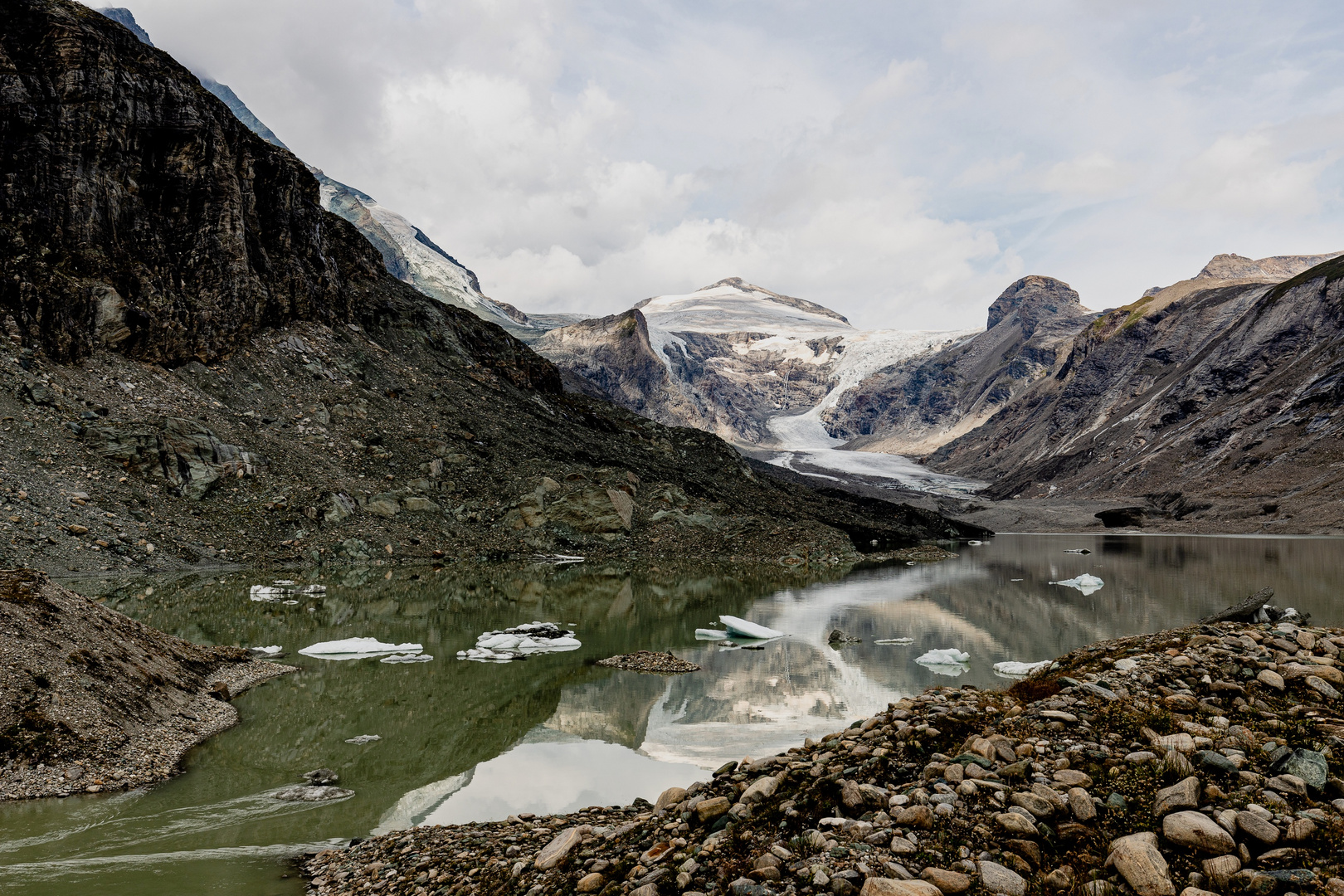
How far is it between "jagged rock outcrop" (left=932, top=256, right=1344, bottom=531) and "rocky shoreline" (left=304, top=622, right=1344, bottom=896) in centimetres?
9554

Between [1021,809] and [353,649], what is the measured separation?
68.6ft

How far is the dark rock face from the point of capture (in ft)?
153

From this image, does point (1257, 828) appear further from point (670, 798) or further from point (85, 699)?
point (85, 699)

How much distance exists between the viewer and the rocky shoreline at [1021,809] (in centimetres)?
468

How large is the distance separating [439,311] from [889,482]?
434 ft

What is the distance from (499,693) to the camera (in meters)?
18.1

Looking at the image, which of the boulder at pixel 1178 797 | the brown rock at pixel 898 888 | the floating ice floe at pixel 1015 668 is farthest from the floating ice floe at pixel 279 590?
the boulder at pixel 1178 797

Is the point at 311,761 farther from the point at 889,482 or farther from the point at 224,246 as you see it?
the point at 889,482

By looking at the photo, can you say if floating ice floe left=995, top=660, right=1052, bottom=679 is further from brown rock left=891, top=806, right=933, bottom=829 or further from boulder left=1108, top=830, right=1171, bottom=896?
boulder left=1108, top=830, right=1171, bottom=896

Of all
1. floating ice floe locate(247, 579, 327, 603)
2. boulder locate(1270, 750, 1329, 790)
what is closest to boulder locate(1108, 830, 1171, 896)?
boulder locate(1270, 750, 1329, 790)

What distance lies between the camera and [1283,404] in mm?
103875

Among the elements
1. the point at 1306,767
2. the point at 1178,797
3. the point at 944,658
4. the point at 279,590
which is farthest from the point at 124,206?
the point at 1306,767

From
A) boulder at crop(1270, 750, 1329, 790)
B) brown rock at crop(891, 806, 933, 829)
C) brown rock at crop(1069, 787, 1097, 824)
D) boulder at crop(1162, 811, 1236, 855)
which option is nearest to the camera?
boulder at crop(1162, 811, 1236, 855)

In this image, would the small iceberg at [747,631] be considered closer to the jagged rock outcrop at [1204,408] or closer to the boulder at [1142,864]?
the boulder at [1142,864]
